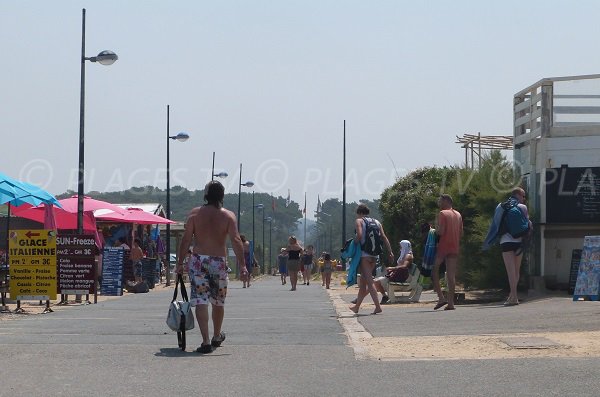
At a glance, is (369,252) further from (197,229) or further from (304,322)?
(197,229)

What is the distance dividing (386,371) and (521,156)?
13.9 meters

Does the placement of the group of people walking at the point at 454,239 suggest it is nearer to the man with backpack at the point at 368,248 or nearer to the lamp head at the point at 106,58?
the man with backpack at the point at 368,248

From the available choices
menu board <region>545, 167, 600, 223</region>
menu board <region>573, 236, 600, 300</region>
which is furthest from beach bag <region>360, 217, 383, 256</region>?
menu board <region>545, 167, 600, 223</region>

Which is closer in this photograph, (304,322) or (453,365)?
(453,365)

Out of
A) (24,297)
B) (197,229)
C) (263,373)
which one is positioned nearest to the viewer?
(263,373)

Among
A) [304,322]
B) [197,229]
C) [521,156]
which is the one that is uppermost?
[521,156]

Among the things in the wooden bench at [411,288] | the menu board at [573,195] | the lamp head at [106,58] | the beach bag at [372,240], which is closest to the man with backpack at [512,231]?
the beach bag at [372,240]

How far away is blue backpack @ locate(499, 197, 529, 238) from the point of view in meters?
16.9

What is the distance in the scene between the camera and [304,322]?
48.9ft

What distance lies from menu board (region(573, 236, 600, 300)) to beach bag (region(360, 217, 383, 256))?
3056 mm

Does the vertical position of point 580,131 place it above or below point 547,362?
above

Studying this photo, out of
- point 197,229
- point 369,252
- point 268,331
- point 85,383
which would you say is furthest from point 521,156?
point 85,383

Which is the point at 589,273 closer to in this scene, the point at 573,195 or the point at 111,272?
the point at 573,195

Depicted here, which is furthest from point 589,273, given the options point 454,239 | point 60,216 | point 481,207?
point 60,216
